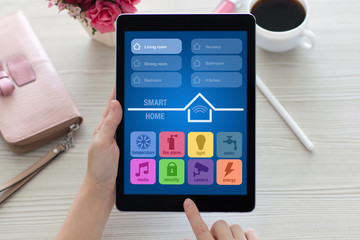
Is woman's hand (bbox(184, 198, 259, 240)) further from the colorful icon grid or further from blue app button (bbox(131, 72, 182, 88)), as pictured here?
blue app button (bbox(131, 72, 182, 88))

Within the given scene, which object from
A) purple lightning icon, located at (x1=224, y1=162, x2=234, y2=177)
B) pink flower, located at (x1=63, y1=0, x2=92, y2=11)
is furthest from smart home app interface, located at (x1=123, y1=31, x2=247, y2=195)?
pink flower, located at (x1=63, y1=0, x2=92, y2=11)

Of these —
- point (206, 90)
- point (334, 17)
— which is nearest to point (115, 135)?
point (206, 90)

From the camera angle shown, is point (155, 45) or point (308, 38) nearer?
point (155, 45)

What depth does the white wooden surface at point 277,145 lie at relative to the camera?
0.83 meters

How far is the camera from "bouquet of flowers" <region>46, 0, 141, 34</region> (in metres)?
0.75

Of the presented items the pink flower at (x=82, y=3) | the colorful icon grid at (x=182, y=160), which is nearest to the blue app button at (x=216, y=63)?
the colorful icon grid at (x=182, y=160)

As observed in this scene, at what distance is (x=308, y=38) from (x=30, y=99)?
597mm

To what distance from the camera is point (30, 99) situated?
852 millimetres

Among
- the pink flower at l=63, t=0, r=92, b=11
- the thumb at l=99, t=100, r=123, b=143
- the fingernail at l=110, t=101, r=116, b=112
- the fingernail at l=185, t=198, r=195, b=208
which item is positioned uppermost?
the pink flower at l=63, t=0, r=92, b=11

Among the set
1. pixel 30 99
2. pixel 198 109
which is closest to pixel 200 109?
pixel 198 109

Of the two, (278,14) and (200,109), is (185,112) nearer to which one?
(200,109)

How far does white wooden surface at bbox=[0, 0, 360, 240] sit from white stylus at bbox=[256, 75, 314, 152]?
0.5 inches

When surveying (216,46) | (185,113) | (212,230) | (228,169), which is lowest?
(212,230)

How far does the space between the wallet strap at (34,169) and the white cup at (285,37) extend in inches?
17.0
